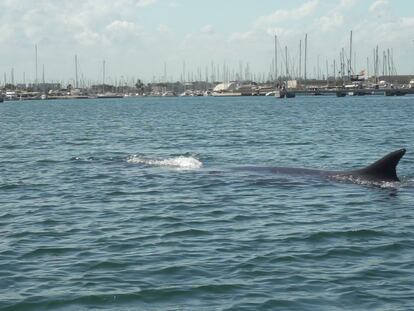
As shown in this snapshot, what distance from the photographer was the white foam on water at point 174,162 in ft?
102

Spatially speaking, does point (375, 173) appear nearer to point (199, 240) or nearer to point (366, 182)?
point (366, 182)

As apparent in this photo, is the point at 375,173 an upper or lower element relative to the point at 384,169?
lower

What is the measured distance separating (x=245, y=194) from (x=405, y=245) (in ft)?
25.1

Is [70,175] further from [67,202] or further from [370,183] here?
[370,183]

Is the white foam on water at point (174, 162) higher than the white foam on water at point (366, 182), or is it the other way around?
the white foam on water at point (174, 162)

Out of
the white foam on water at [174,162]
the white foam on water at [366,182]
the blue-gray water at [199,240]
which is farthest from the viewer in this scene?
the white foam on water at [174,162]

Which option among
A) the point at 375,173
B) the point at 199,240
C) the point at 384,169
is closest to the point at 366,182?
the point at 375,173

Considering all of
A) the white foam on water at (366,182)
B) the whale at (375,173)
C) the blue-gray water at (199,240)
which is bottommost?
the blue-gray water at (199,240)

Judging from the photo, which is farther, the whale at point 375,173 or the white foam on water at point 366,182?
the white foam on water at point 366,182

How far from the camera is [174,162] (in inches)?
1280

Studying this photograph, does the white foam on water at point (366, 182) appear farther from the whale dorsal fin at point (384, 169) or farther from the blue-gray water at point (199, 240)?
the blue-gray water at point (199, 240)

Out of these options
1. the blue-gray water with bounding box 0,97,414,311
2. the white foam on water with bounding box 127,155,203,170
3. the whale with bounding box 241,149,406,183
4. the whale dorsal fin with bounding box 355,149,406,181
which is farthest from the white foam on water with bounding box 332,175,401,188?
the white foam on water with bounding box 127,155,203,170

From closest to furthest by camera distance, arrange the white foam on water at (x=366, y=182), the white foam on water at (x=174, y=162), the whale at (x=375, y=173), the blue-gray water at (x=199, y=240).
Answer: the blue-gray water at (x=199, y=240)
the whale at (x=375, y=173)
the white foam on water at (x=366, y=182)
the white foam on water at (x=174, y=162)

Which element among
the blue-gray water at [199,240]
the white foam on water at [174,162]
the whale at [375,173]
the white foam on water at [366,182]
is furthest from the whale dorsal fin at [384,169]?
the white foam on water at [174,162]
